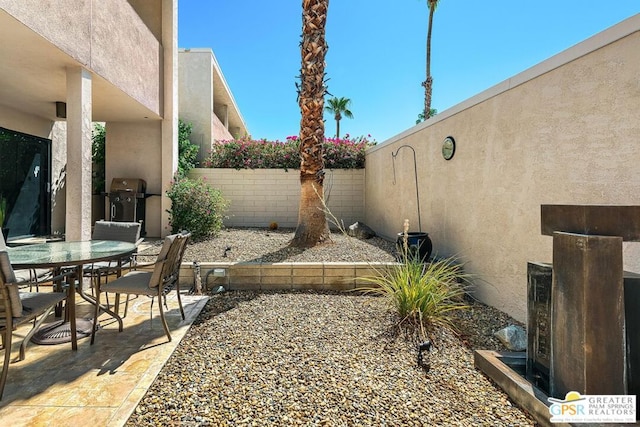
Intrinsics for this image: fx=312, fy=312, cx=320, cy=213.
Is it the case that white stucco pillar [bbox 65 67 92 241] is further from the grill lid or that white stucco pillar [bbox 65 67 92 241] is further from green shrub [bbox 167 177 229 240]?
the grill lid

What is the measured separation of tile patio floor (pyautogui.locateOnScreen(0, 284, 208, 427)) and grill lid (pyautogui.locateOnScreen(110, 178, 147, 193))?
4849 mm

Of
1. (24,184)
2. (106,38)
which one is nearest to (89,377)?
(106,38)

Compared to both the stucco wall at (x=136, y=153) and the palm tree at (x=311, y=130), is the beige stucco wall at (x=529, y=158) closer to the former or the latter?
the palm tree at (x=311, y=130)


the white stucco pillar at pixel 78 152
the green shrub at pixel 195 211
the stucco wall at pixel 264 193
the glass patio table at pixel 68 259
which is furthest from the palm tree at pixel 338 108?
the glass patio table at pixel 68 259

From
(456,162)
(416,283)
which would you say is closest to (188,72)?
(456,162)

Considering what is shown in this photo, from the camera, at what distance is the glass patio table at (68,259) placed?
259 centimetres

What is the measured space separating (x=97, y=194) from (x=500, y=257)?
937 centimetres

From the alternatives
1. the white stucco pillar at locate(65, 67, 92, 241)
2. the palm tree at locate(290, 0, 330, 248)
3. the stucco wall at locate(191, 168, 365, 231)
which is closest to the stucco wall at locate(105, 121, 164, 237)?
the stucco wall at locate(191, 168, 365, 231)

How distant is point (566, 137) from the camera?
116 inches

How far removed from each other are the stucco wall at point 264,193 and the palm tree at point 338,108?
20708 millimetres

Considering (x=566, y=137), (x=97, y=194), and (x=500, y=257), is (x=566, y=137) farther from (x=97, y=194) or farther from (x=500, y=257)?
(x=97, y=194)

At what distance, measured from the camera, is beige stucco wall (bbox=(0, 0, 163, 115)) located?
3.73 meters

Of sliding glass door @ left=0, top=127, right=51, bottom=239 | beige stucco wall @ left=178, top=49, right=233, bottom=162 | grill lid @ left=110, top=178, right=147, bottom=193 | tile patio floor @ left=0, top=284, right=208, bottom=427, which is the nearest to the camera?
tile patio floor @ left=0, top=284, right=208, bottom=427

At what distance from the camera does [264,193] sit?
30.9ft
